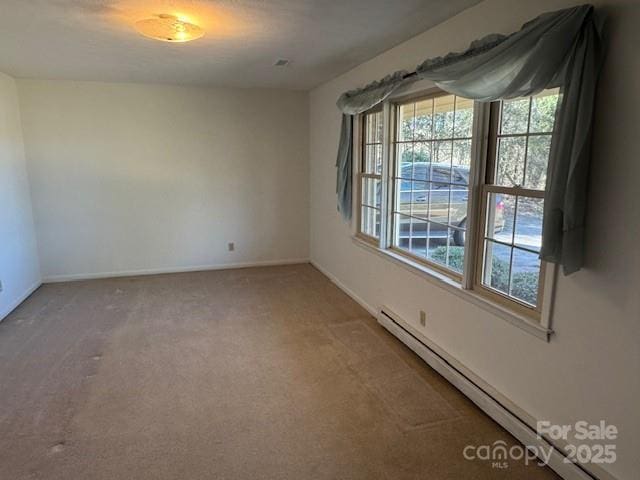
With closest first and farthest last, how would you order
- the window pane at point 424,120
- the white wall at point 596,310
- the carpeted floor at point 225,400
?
1. the white wall at point 596,310
2. the carpeted floor at point 225,400
3. the window pane at point 424,120

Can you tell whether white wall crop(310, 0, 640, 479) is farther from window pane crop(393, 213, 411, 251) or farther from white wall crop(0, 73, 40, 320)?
white wall crop(0, 73, 40, 320)

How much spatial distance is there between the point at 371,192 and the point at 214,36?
201cm

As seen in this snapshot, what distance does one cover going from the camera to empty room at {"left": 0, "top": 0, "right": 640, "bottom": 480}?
72.2 inches

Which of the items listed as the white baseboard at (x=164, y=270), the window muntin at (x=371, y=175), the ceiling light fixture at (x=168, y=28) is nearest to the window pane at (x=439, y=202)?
the window muntin at (x=371, y=175)

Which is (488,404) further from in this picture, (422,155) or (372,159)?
(372,159)

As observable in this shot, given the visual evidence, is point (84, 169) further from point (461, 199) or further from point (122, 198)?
point (461, 199)

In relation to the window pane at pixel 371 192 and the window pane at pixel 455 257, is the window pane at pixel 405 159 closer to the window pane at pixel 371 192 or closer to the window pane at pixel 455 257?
the window pane at pixel 371 192

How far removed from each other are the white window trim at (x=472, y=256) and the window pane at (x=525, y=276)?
0.11 metres

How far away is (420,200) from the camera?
338 centimetres

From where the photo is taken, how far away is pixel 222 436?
2.29 m

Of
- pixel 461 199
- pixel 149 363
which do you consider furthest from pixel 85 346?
pixel 461 199

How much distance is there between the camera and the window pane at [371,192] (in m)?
4.06

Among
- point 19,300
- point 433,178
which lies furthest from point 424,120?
point 19,300

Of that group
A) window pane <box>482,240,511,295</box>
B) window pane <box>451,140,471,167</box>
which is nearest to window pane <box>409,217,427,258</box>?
window pane <box>451,140,471,167</box>
